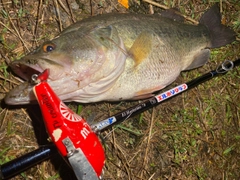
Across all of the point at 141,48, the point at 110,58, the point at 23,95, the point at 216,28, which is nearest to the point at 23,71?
the point at 23,95

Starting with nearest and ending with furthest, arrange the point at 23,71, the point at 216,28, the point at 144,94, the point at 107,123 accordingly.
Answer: the point at 23,71
the point at 107,123
the point at 144,94
the point at 216,28

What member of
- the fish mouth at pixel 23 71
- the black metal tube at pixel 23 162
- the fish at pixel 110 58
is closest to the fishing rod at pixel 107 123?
the black metal tube at pixel 23 162

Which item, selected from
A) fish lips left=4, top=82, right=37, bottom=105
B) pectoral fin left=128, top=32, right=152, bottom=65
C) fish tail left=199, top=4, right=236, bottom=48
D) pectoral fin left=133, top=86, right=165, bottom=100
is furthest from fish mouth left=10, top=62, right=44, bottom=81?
fish tail left=199, top=4, right=236, bottom=48

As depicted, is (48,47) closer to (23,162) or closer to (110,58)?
(110,58)

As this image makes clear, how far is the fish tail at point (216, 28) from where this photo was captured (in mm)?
3492

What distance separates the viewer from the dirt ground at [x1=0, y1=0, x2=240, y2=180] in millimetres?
2748

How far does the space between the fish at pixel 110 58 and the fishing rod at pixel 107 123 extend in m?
0.12

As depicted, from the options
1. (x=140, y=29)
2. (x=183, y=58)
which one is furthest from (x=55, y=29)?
(x=183, y=58)

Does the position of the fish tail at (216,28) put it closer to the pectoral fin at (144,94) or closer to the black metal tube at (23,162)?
the pectoral fin at (144,94)

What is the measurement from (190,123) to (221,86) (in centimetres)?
68

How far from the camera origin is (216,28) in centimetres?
352

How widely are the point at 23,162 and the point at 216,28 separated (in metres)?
2.57

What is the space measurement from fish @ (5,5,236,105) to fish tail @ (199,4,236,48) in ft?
1.05

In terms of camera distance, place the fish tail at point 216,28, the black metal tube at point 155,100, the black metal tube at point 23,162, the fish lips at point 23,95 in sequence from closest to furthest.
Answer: the black metal tube at point 23,162
the fish lips at point 23,95
the black metal tube at point 155,100
the fish tail at point 216,28
